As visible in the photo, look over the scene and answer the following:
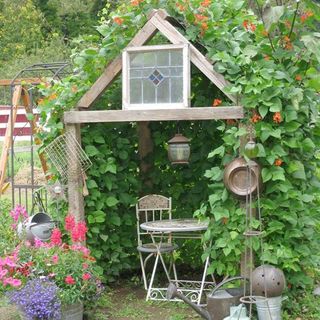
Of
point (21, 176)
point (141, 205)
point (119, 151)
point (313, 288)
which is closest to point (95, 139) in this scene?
point (119, 151)

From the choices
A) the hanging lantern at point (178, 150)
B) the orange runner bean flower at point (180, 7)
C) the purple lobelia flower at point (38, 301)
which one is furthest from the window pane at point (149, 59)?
the purple lobelia flower at point (38, 301)

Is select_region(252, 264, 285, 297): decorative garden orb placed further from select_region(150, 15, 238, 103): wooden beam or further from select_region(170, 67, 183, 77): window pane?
select_region(170, 67, 183, 77): window pane

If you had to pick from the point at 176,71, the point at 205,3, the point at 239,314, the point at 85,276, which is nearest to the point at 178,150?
the point at 176,71

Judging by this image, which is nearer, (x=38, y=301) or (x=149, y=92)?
(x=38, y=301)

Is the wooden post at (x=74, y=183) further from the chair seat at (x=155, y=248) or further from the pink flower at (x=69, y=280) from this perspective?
the pink flower at (x=69, y=280)

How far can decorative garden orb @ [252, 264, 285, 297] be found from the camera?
5176mm

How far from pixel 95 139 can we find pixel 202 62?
4.77ft

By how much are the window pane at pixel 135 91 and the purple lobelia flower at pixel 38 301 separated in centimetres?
180

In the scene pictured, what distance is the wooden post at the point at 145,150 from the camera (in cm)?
724

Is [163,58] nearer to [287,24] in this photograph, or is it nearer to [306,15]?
[287,24]

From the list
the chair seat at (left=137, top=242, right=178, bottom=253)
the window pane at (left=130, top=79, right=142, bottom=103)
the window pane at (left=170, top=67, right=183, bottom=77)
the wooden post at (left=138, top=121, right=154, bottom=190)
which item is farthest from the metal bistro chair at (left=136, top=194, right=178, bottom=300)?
the window pane at (left=170, top=67, right=183, bottom=77)

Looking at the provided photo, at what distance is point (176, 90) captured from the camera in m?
5.75

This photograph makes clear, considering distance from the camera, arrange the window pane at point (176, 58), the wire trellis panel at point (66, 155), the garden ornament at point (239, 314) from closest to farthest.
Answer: the garden ornament at point (239, 314)
the window pane at point (176, 58)
the wire trellis panel at point (66, 155)

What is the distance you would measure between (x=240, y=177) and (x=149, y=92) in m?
1.16
